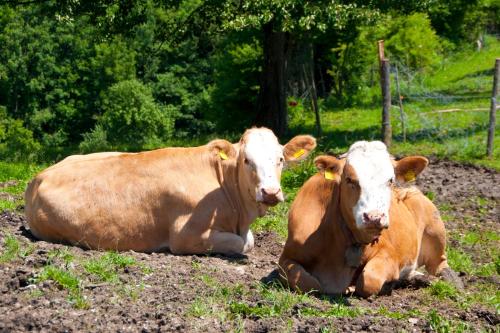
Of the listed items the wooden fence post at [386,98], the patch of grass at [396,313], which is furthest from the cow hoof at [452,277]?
the wooden fence post at [386,98]

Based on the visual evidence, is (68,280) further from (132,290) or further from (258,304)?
(258,304)

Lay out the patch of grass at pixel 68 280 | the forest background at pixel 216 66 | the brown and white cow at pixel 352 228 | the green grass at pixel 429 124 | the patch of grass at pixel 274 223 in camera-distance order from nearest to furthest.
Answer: the patch of grass at pixel 68 280, the brown and white cow at pixel 352 228, the patch of grass at pixel 274 223, the green grass at pixel 429 124, the forest background at pixel 216 66

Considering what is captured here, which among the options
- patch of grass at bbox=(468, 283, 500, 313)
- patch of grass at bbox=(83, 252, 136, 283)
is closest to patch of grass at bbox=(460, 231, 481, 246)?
patch of grass at bbox=(468, 283, 500, 313)

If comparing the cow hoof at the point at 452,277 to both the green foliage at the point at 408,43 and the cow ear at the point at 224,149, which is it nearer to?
the cow ear at the point at 224,149

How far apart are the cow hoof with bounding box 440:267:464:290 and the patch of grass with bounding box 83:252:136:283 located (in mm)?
3051

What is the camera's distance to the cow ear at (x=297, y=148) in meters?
9.68

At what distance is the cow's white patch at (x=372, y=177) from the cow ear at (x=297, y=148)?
6.38ft

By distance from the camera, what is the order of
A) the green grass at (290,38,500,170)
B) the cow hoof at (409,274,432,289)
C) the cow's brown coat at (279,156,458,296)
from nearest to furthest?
the cow's brown coat at (279,156,458,296) < the cow hoof at (409,274,432,289) < the green grass at (290,38,500,170)

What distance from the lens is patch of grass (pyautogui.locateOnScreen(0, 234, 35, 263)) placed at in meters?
8.08

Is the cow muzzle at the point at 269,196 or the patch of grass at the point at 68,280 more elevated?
the cow muzzle at the point at 269,196

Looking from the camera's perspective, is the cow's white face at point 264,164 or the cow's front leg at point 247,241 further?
the cow's front leg at point 247,241

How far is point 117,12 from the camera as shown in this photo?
67.7 ft

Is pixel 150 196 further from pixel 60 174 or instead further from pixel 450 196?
pixel 450 196

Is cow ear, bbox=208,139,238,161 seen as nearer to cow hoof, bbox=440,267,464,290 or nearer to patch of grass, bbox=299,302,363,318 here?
cow hoof, bbox=440,267,464,290
